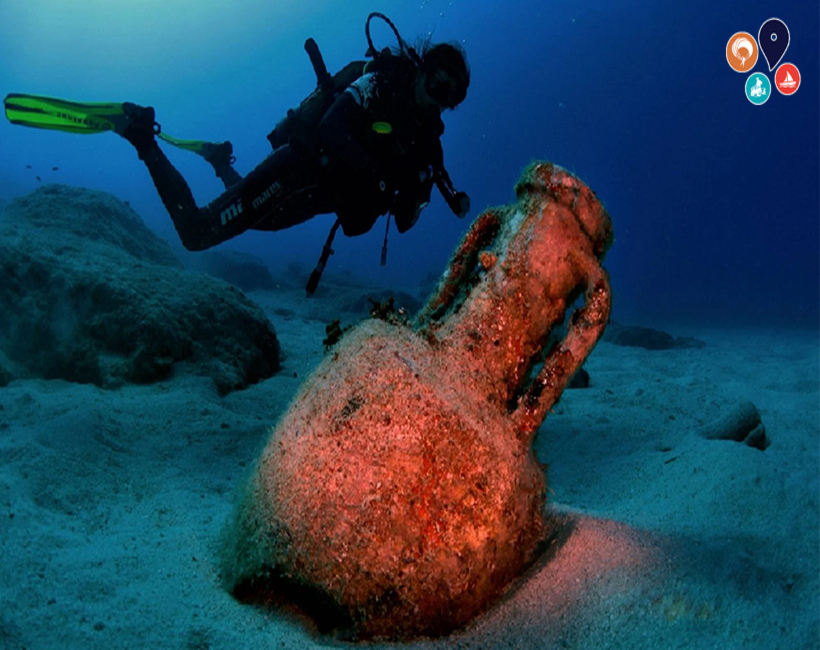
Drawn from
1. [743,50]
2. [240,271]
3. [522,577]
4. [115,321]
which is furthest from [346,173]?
[240,271]

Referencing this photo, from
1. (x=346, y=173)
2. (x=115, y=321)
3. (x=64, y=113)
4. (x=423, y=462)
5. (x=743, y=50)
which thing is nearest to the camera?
(x=423, y=462)

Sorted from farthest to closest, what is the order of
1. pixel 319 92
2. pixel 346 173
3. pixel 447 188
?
pixel 319 92 < pixel 346 173 < pixel 447 188

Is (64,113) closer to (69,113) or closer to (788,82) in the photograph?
(69,113)

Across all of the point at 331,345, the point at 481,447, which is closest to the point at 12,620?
the point at 331,345

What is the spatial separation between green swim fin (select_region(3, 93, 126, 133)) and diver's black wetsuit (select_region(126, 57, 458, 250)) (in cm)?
47

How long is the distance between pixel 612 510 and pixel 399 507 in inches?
71.0

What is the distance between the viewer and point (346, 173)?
512 centimetres

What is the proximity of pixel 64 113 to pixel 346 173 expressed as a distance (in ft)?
13.2

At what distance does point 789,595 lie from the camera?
1.86 m

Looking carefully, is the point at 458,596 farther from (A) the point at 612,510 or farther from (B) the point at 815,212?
(B) the point at 815,212

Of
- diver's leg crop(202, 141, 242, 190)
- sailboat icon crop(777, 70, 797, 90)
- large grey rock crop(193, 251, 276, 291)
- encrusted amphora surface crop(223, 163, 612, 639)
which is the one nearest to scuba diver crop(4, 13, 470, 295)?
diver's leg crop(202, 141, 242, 190)

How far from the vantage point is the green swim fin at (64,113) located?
566cm

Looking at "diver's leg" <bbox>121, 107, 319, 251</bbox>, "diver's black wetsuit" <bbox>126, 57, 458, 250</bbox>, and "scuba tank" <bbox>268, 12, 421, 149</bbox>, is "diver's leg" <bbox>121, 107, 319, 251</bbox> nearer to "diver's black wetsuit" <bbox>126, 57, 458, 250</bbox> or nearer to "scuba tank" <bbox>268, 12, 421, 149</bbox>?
"diver's black wetsuit" <bbox>126, 57, 458, 250</bbox>

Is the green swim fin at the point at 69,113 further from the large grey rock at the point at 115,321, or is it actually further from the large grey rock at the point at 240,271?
the large grey rock at the point at 240,271
